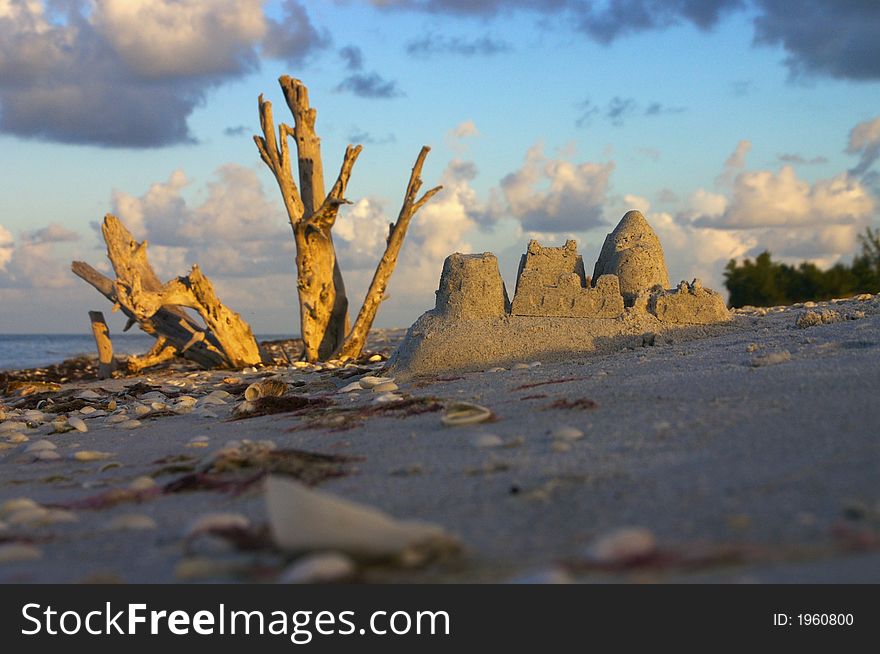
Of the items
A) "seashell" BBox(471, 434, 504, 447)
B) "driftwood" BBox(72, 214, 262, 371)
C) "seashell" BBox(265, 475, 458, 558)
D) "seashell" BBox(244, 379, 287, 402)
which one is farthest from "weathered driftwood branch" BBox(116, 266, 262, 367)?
"seashell" BBox(265, 475, 458, 558)

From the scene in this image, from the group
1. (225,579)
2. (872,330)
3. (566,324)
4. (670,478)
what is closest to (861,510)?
(670,478)

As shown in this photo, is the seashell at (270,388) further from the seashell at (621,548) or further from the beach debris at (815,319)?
the seashell at (621,548)

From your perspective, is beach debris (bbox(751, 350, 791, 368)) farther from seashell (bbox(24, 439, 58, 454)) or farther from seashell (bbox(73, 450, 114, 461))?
seashell (bbox(24, 439, 58, 454))

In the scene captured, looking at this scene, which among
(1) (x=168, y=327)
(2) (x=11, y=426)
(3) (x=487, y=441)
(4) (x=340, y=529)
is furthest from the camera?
(1) (x=168, y=327)

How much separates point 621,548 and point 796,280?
98.4 feet

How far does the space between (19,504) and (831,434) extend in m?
3.73

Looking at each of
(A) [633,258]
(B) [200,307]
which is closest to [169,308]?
(B) [200,307]

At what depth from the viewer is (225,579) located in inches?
109

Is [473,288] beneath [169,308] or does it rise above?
beneath

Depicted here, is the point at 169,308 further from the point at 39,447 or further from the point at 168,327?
the point at 39,447

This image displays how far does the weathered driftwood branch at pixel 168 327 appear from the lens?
15.6 metres

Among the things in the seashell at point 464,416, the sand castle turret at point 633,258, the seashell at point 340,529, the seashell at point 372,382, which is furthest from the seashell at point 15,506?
the sand castle turret at point 633,258

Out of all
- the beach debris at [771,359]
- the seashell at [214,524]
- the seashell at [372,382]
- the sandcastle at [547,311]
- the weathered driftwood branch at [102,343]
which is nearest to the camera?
the seashell at [214,524]

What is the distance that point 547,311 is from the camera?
931 cm
